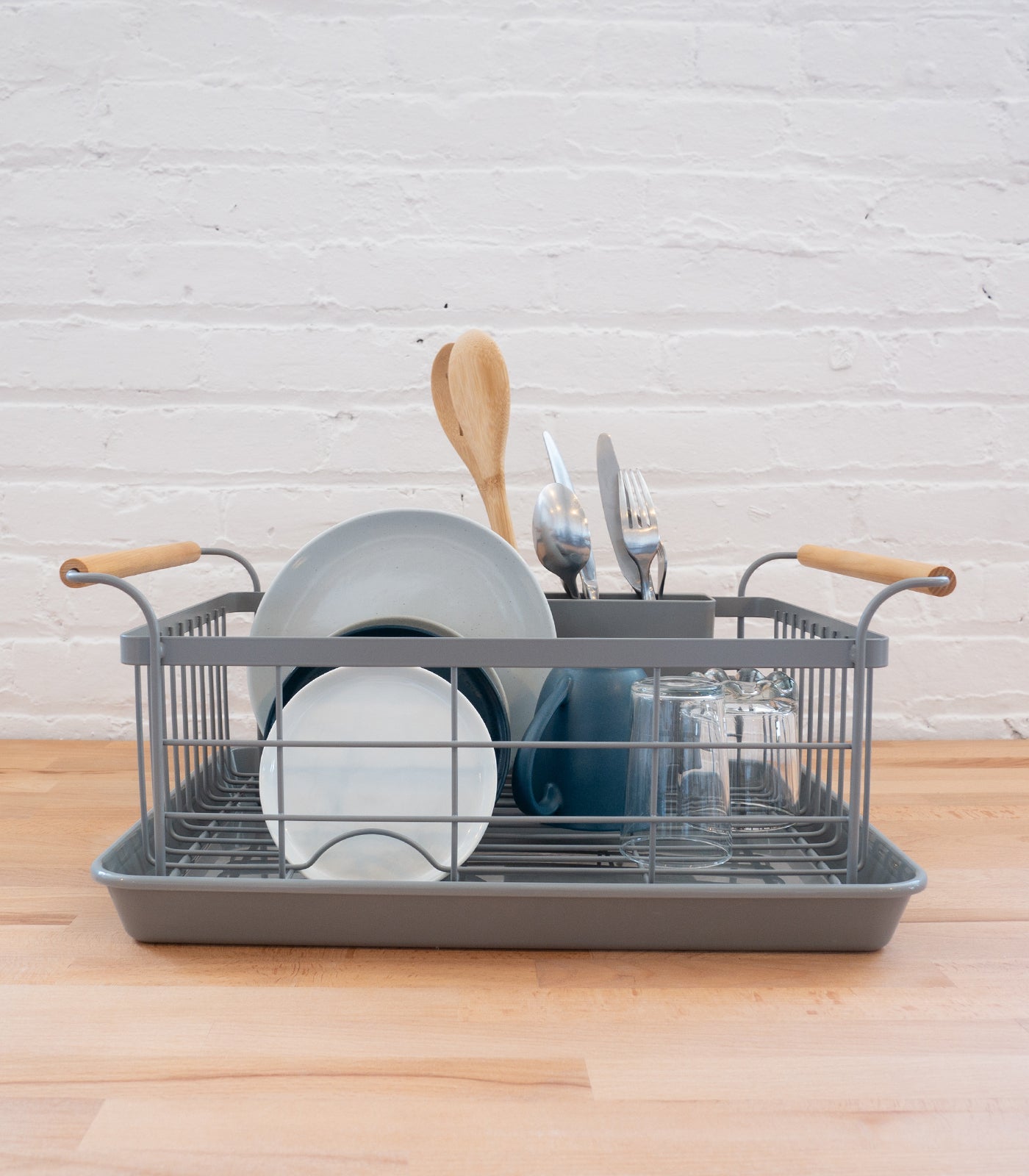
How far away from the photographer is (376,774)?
0.58 metres

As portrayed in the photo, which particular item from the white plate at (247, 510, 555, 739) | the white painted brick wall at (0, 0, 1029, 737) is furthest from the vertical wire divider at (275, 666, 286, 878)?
the white painted brick wall at (0, 0, 1029, 737)

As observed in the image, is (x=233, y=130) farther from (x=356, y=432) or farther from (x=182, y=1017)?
(x=182, y=1017)

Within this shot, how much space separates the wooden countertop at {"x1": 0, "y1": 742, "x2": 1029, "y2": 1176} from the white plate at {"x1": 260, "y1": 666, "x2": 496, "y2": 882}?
2.2 inches

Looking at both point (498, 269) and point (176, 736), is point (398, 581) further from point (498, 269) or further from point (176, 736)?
point (498, 269)

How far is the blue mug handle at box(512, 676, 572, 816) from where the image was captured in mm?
625

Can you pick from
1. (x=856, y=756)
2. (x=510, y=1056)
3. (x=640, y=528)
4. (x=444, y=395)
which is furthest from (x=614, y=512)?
(x=510, y=1056)

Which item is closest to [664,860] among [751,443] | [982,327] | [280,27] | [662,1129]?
[662,1129]

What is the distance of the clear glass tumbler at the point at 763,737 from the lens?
0.66 meters

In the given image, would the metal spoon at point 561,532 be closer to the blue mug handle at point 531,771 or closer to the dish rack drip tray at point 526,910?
the blue mug handle at point 531,771

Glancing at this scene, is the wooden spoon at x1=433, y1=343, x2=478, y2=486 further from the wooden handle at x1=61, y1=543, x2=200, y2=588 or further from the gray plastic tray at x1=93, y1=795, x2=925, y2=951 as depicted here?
the gray plastic tray at x1=93, y1=795, x2=925, y2=951

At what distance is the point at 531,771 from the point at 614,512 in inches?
8.5

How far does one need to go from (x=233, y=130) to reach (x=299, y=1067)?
100 cm

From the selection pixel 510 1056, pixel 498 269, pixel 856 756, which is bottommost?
pixel 510 1056

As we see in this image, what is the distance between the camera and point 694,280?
1121mm
